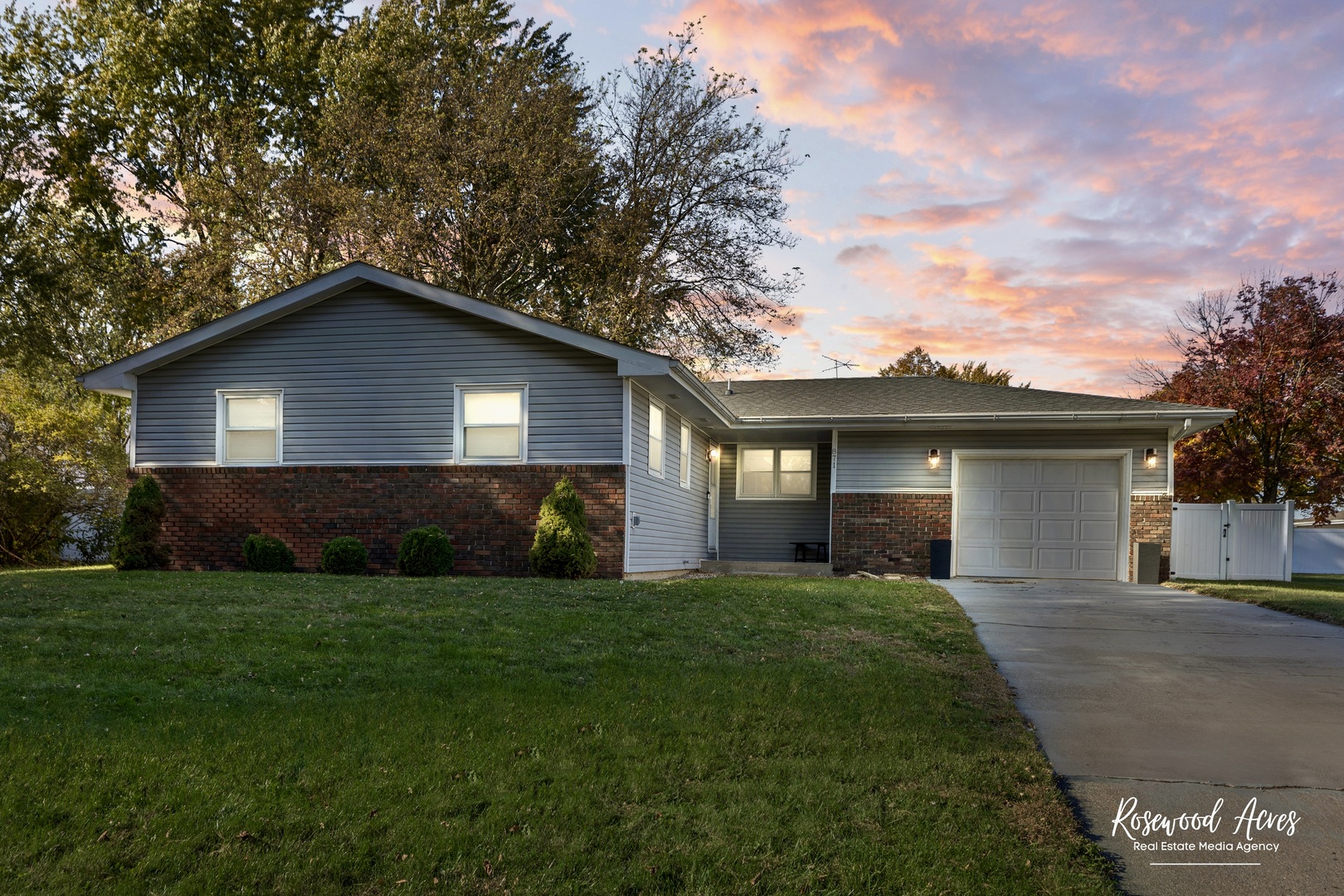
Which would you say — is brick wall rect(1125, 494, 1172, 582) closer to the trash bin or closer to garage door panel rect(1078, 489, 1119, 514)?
garage door panel rect(1078, 489, 1119, 514)

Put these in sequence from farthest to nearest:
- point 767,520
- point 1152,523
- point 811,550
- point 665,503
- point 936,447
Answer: point 767,520 → point 811,550 → point 936,447 → point 1152,523 → point 665,503

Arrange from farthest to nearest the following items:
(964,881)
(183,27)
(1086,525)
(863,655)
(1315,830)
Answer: (183,27)
(1086,525)
(863,655)
(1315,830)
(964,881)

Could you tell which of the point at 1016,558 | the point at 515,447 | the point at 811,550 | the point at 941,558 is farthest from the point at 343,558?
the point at 1016,558

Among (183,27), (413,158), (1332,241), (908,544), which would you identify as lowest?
(908,544)

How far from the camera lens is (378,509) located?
14.5 m

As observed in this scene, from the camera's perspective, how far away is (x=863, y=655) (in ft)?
24.2

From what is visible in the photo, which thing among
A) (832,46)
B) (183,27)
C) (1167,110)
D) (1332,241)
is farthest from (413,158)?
(1332,241)

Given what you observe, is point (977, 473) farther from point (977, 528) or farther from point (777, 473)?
point (777, 473)

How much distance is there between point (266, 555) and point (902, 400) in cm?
1246

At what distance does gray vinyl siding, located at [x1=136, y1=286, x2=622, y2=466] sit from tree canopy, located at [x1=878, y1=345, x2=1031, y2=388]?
2832cm

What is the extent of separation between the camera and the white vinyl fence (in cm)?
2784

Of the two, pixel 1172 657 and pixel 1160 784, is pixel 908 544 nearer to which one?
pixel 1172 657

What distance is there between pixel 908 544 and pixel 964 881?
15.2 metres

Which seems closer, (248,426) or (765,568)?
(248,426)
